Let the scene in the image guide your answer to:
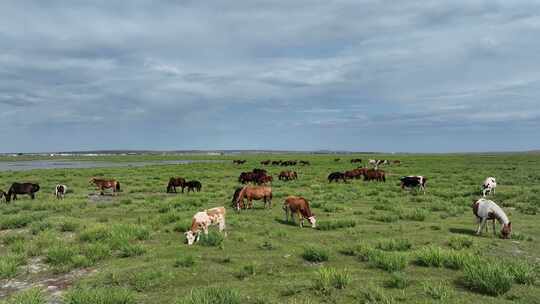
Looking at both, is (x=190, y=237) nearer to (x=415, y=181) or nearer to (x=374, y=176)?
(x=415, y=181)

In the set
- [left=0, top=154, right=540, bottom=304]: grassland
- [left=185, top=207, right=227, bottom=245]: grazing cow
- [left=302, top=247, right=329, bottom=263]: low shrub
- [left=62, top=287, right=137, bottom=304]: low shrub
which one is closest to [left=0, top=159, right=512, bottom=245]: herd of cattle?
[left=185, top=207, right=227, bottom=245]: grazing cow

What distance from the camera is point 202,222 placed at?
36.8 ft

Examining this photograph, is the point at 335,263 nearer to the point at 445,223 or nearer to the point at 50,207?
the point at 445,223

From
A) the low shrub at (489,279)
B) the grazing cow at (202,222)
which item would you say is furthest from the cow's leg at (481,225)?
the grazing cow at (202,222)

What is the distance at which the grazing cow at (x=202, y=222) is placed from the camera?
10648 mm

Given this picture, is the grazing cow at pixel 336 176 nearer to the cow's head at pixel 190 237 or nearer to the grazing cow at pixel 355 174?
the grazing cow at pixel 355 174

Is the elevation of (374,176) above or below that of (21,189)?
above

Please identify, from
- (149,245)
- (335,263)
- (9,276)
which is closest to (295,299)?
(335,263)

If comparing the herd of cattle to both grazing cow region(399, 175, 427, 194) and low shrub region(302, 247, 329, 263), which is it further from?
low shrub region(302, 247, 329, 263)

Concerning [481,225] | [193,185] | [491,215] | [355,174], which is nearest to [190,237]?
[481,225]

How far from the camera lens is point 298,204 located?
44.5ft

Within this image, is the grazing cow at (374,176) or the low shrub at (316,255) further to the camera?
the grazing cow at (374,176)

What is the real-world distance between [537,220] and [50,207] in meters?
22.6

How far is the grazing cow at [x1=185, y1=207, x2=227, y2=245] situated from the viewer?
1065cm
